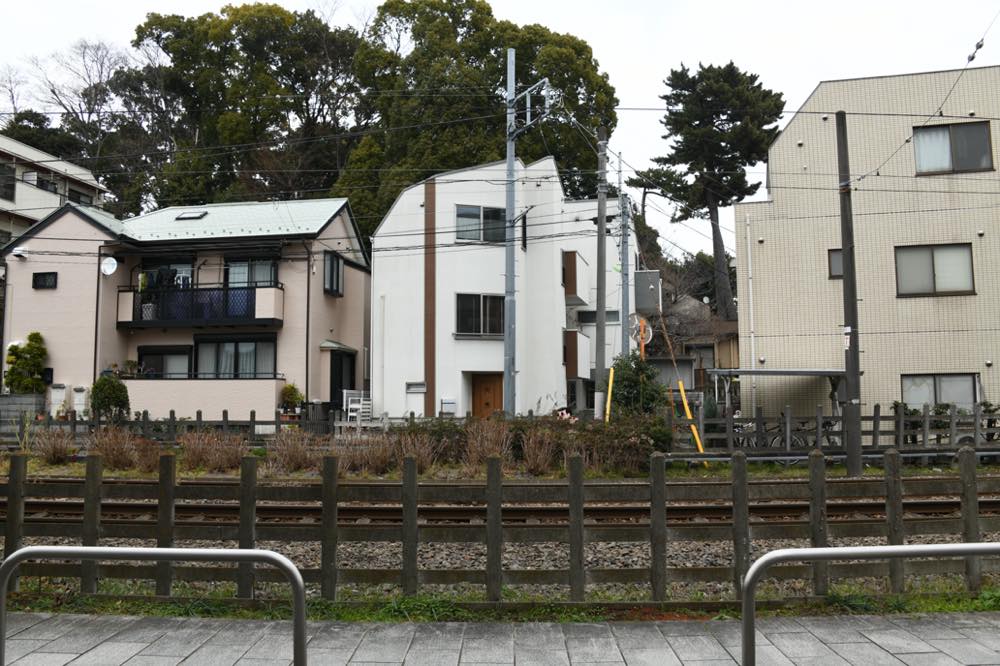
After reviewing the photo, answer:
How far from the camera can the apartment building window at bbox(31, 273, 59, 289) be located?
29875 millimetres

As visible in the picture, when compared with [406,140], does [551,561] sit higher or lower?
lower

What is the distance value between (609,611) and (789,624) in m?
1.54

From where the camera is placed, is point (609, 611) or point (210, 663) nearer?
point (210, 663)

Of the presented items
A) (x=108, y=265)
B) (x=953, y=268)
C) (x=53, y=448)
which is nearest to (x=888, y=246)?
(x=953, y=268)

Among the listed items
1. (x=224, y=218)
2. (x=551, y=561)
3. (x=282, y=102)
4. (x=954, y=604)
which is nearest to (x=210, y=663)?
(x=551, y=561)

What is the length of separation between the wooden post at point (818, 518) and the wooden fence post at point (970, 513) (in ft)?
4.74

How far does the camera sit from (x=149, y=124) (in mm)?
47469

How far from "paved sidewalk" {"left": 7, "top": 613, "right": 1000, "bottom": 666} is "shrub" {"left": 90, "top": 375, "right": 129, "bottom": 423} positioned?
22320mm

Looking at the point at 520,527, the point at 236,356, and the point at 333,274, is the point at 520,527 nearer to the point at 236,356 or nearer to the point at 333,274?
the point at 236,356

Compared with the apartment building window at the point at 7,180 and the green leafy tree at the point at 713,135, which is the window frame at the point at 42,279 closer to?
the apartment building window at the point at 7,180

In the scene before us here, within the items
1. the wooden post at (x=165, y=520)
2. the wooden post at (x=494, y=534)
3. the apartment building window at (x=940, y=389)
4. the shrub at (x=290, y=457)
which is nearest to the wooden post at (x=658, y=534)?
the wooden post at (x=494, y=534)

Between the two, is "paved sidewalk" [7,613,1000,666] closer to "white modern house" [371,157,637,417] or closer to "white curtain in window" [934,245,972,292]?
"white curtain in window" [934,245,972,292]

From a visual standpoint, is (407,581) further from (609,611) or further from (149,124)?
(149,124)

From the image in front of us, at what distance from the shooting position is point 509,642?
6.04 m
